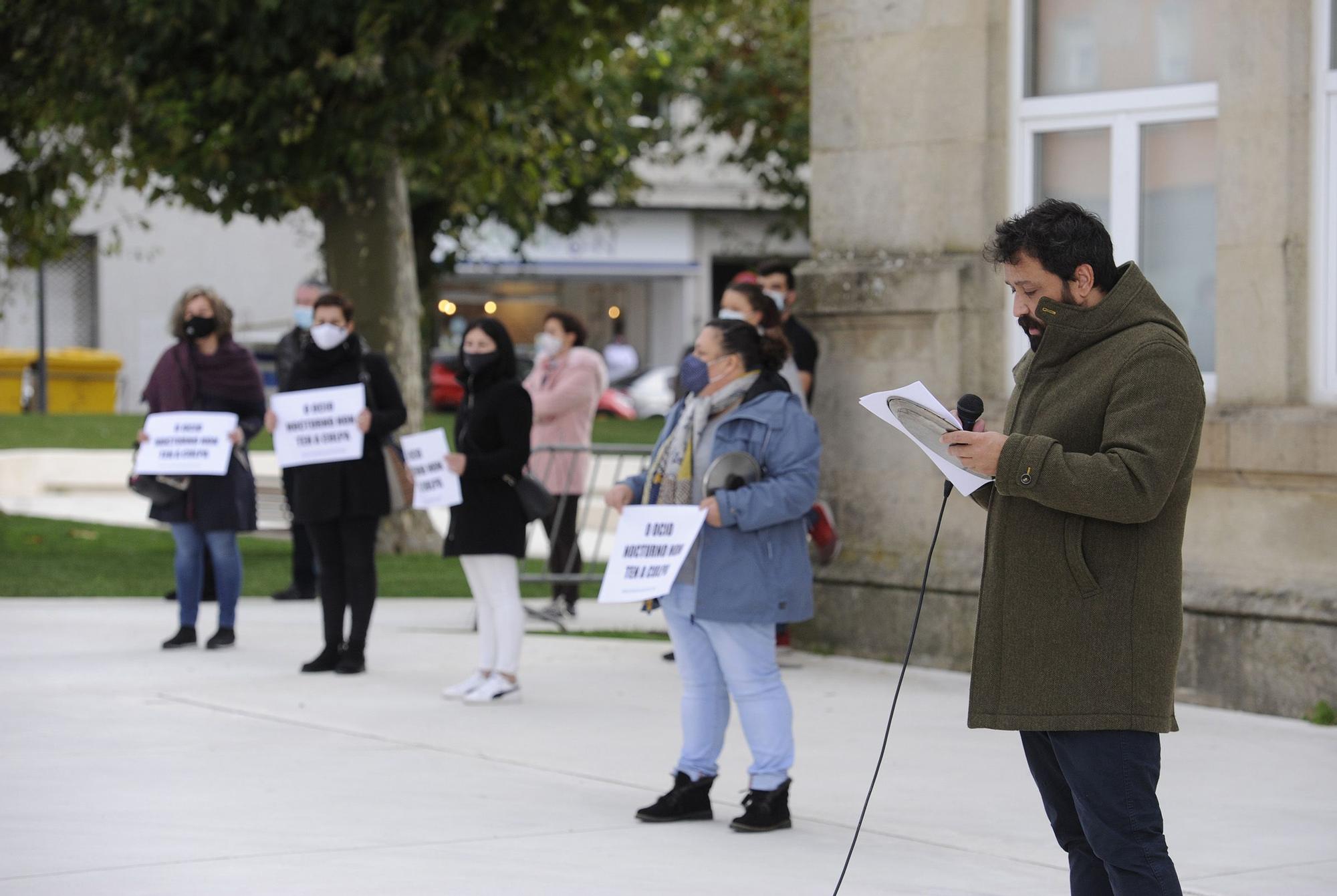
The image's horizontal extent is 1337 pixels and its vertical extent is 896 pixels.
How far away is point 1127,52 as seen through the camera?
31.8ft

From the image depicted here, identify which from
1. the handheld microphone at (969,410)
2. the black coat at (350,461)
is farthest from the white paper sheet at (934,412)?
the black coat at (350,461)

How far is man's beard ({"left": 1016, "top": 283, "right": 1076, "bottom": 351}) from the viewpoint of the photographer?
13.7ft

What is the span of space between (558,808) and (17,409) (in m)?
29.6

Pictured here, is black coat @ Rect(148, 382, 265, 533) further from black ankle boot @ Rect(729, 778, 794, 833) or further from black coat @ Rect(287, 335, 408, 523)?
black ankle boot @ Rect(729, 778, 794, 833)

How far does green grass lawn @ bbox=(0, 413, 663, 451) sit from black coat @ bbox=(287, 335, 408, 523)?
44.3ft

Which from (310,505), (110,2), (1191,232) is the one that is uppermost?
(110,2)

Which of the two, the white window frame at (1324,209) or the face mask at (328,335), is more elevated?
the white window frame at (1324,209)

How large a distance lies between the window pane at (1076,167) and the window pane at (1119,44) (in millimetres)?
241

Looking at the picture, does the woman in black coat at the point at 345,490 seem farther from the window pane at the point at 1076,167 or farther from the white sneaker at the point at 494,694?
the window pane at the point at 1076,167

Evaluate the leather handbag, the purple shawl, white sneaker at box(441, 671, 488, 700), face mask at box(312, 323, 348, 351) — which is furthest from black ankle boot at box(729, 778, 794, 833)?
the purple shawl

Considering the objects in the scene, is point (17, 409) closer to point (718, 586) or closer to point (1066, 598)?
point (718, 586)

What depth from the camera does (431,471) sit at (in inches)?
376

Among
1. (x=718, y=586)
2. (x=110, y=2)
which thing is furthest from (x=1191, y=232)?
(x=110, y=2)

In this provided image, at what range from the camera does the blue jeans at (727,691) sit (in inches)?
257
